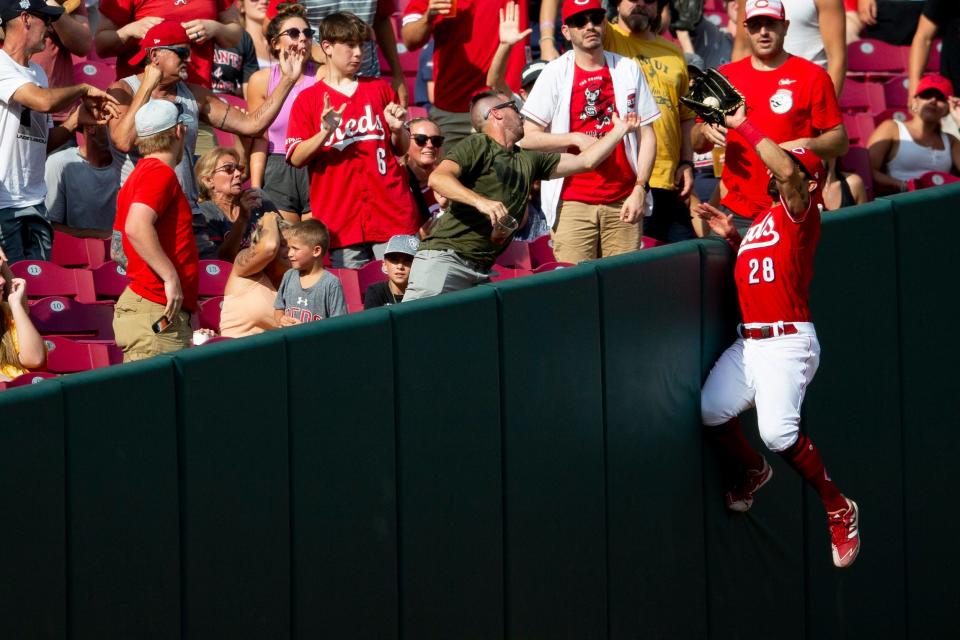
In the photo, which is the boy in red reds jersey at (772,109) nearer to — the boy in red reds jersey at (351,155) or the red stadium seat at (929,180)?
the boy in red reds jersey at (351,155)

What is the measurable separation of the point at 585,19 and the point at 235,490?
11.8 ft

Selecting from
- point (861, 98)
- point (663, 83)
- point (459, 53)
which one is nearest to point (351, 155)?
point (459, 53)

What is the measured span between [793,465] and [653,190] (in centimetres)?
237

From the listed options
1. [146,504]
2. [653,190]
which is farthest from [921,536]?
[146,504]

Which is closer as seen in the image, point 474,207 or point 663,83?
point 474,207

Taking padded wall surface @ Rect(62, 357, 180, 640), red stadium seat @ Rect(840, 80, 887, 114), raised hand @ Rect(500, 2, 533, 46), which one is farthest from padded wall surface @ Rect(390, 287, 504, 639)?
red stadium seat @ Rect(840, 80, 887, 114)

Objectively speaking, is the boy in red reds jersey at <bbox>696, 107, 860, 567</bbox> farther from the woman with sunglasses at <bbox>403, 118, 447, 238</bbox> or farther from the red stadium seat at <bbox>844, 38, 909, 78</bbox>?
the red stadium seat at <bbox>844, 38, 909, 78</bbox>

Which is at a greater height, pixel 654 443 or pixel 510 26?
pixel 510 26

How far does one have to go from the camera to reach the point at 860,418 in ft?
21.9

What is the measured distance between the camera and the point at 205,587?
14.4 ft

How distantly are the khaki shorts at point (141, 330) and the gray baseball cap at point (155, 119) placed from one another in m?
0.62

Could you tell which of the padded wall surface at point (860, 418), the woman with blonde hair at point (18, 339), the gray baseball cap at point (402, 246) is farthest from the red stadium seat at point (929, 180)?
the woman with blonde hair at point (18, 339)

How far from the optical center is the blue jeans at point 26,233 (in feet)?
22.0

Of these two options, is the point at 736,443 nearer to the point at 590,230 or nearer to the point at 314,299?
the point at 590,230
